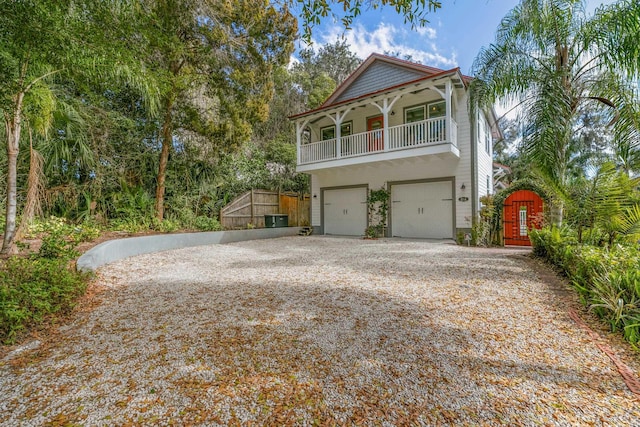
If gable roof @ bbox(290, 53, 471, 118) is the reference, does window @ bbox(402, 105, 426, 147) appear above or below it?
below

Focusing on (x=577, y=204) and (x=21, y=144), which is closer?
(x=577, y=204)

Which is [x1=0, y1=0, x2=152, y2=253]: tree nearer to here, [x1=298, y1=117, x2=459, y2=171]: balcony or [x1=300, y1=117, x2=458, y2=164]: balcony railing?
[x1=298, y1=117, x2=459, y2=171]: balcony

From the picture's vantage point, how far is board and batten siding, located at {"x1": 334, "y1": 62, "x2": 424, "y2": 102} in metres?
11.3

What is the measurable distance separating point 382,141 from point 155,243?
7688mm

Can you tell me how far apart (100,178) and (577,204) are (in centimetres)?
1126

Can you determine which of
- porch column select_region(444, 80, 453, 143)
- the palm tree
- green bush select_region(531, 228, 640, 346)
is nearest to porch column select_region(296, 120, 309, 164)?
porch column select_region(444, 80, 453, 143)

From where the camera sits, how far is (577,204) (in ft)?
16.5

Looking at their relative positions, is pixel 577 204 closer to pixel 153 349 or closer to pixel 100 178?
pixel 153 349

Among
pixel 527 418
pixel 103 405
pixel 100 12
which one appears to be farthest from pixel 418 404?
pixel 100 12

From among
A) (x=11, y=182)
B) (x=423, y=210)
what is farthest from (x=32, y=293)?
(x=423, y=210)

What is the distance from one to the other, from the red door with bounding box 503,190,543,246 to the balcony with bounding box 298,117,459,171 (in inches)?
87.9

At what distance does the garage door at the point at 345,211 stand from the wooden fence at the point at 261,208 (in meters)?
1.29

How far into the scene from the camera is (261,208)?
11992 millimetres

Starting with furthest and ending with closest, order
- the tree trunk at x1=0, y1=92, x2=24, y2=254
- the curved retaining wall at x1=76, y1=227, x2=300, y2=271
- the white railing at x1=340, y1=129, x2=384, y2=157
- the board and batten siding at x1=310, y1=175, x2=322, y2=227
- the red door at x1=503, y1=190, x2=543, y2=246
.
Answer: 1. the board and batten siding at x1=310, y1=175, x2=322, y2=227
2. the white railing at x1=340, y1=129, x2=384, y2=157
3. the red door at x1=503, y1=190, x2=543, y2=246
4. the curved retaining wall at x1=76, y1=227, x2=300, y2=271
5. the tree trunk at x1=0, y1=92, x2=24, y2=254
